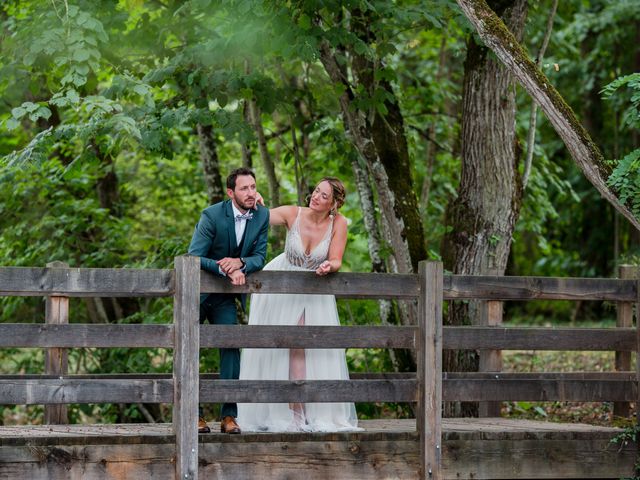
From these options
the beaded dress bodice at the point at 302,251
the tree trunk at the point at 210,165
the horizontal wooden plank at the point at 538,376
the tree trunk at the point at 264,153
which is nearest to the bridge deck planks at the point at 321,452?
the horizontal wooden plank at the point at 538,376

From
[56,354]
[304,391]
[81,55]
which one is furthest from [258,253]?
[81,55]

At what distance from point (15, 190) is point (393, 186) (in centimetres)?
459

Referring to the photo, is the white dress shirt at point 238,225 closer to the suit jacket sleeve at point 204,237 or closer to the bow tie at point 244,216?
the bow tie at point 244,216

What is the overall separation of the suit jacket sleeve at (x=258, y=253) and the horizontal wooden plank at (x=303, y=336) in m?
0.41

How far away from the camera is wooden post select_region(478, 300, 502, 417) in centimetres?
833

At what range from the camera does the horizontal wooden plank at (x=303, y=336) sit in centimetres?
677

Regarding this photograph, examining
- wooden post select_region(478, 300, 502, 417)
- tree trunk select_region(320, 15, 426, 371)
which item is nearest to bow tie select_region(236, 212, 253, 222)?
wooden post select_region(478, 300, 502, 417)

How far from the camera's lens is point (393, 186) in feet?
35.3

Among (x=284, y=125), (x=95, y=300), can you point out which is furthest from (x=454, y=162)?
(x=95, y=300)

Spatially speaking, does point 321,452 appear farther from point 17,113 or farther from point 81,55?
point 81,55

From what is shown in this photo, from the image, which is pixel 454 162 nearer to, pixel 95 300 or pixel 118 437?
pixel 95 300

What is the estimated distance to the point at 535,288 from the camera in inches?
302

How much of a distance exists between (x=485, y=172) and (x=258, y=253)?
12.7 feet

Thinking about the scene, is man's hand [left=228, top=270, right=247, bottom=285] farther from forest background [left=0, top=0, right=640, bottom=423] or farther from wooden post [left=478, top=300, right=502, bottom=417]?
wooden post [left=478, top=300, right=502, bottom=417]
